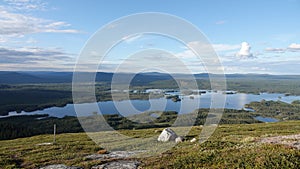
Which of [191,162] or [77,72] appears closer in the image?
[191,162]

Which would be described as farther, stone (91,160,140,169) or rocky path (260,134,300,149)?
rocky path (260,134,300,149)

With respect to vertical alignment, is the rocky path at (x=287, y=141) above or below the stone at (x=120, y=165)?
above

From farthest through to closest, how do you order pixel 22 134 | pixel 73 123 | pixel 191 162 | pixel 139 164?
pixel 73 123
pixel 22 134
pixel 139 164
pixel 191 162

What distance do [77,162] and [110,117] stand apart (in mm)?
145293

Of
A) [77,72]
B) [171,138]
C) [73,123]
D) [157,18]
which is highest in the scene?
[157,18]

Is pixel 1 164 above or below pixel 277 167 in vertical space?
below

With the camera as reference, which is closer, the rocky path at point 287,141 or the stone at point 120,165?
the stone at point 120,165

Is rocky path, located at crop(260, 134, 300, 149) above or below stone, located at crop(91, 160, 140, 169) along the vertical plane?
above

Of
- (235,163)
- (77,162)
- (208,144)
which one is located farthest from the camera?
(208,144)

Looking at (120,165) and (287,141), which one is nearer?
(120,165)

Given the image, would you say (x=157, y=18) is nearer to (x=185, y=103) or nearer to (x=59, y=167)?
(x=59, y=167)

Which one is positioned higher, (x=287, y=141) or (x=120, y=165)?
(x=287, y=141)

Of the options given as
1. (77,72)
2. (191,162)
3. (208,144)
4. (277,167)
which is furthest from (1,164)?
(277,167)

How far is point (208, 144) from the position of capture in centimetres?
1797
